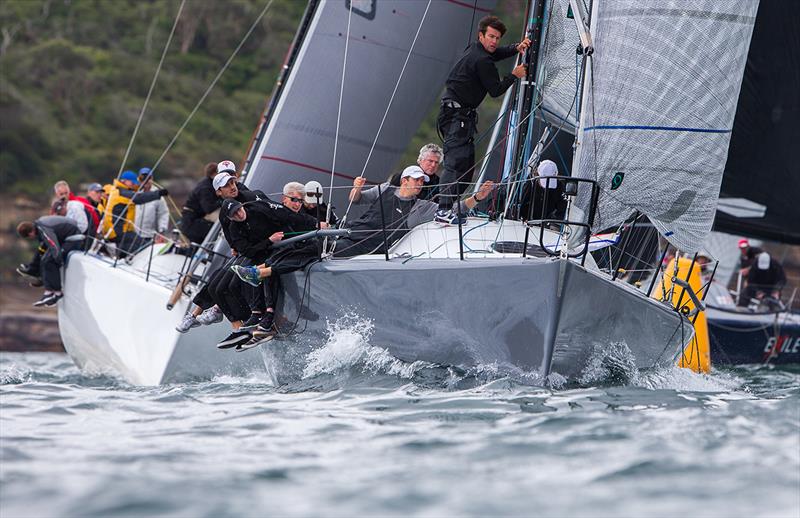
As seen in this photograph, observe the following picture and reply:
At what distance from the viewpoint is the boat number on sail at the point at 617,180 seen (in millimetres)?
7277

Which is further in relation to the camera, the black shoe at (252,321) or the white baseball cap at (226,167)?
the white baseball cap at (226,167)

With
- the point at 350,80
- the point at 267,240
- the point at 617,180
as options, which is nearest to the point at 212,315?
the point at 267,240

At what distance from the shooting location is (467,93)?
805 centimetres

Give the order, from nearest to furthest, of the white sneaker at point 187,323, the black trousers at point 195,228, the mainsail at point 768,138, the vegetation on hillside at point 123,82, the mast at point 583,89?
the mast at point 583,89
the white sneaker at point 187,323
the black trousers at point 195,228
the mainsail at point 768,138
the vegetation on hillside at point 123,82

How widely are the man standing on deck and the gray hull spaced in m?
1.04

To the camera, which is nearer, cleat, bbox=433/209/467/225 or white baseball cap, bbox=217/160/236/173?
cleat, bbox=433/209/467/225

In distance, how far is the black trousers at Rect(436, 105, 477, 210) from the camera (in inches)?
316

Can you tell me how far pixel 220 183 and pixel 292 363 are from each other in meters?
1.24

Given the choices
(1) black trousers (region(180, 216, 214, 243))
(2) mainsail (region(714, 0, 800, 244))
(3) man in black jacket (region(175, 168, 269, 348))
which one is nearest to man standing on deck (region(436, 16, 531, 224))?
(3) man in black jacket (region(175, 168, 269, 348))

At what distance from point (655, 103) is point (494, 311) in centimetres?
162

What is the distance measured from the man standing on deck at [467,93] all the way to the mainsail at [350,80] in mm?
2198

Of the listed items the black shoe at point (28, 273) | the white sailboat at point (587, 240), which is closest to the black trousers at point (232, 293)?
the white sailboat at point (587, 240)

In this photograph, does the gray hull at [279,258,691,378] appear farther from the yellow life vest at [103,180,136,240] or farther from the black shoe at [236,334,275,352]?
the yellow life vest at [103,180,136,240]

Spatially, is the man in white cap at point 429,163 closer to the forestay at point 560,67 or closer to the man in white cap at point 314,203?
the man in white cap at point 314,203
